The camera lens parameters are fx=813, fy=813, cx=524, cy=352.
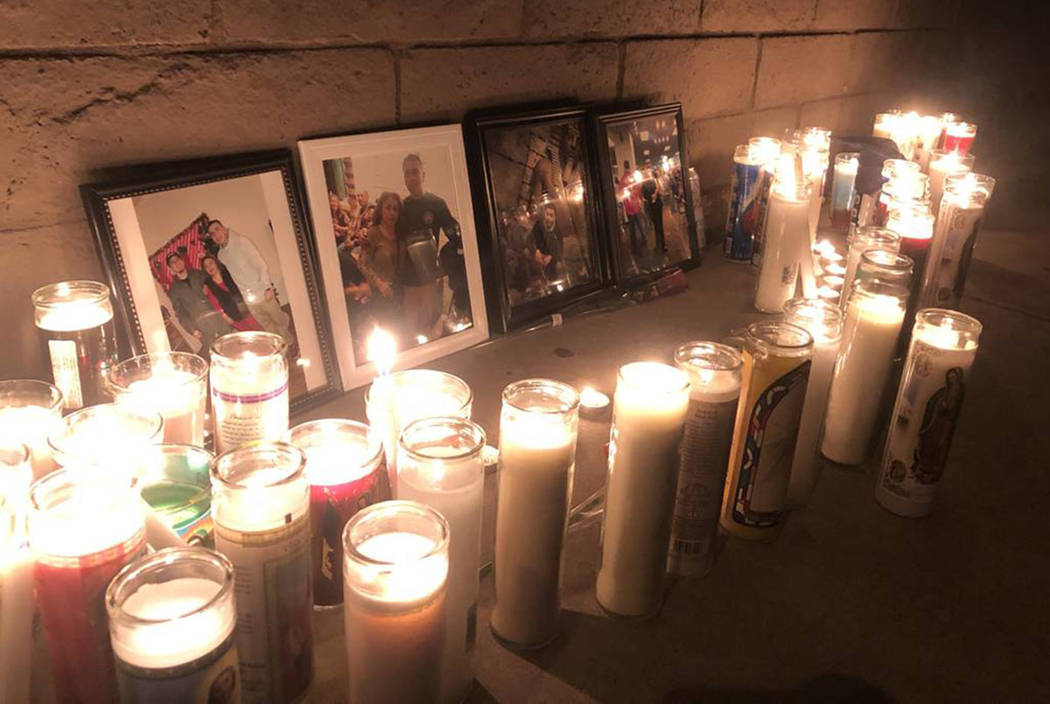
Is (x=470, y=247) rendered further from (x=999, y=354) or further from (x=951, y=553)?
(x=999, y=354)

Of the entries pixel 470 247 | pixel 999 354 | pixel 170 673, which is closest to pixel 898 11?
pixel 999 354

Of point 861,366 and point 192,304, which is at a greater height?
point 192,304

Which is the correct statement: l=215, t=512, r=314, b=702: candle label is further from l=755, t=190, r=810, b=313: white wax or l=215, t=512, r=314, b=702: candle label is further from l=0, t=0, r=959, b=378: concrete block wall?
l=755, t=190, r=810, b=313: white wax

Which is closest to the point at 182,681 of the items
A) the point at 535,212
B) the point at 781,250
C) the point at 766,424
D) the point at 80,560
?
the point at 80,560

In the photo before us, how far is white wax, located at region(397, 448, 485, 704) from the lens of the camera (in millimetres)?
777

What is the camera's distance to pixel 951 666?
940 millimetres

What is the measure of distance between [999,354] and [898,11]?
1.59 metres

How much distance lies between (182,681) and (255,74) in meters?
0.94

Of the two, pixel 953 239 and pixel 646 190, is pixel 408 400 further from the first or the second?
pixel 953 239

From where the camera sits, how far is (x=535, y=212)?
1.68 metres

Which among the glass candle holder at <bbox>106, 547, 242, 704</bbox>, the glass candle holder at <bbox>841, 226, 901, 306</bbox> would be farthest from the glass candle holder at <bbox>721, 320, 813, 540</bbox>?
the glass candle holder at <bbox>106, 547, 242, 704</bbox>

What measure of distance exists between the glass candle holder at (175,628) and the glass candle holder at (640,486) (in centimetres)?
43

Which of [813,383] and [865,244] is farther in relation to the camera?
[865,244]

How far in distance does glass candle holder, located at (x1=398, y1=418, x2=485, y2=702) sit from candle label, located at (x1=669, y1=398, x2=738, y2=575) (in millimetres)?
267
